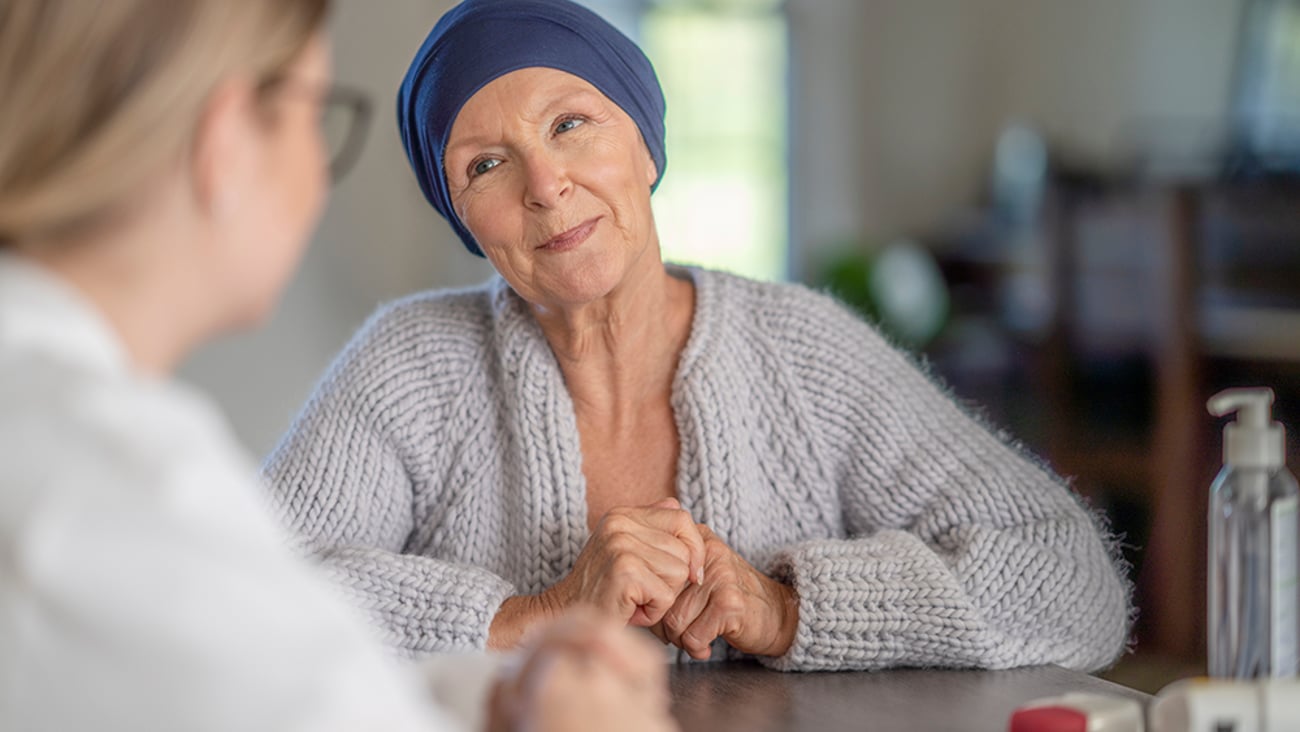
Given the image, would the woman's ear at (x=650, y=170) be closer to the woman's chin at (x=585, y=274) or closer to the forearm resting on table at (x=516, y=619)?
the woman's chin at (x=585, y=274)

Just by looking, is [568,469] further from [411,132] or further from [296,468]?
[411,132]

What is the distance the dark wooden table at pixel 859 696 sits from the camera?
112cm

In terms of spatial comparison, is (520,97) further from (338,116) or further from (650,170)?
(338,116)

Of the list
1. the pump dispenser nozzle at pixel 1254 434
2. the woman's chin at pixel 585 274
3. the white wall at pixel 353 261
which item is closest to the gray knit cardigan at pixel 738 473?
the woman's chin at pixel 585 274

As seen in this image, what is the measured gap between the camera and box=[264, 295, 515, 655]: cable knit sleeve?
1.32 meters

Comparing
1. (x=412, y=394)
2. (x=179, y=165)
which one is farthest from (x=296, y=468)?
(x=179, y=165)

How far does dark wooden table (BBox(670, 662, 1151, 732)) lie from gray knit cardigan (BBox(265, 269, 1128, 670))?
56 mm

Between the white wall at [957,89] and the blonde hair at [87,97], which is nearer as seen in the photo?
the blonde hair at [87,97]

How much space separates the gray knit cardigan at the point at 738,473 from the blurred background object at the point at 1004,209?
156cm

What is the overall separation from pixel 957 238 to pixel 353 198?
2.60 meters

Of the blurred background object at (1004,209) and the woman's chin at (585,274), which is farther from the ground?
the blurred background object at (1004,209)

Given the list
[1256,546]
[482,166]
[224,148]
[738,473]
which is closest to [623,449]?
[738,473]

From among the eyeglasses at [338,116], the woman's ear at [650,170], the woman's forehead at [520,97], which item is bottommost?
the eyeglasses at [338,116]

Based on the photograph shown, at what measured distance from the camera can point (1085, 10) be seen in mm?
5996
